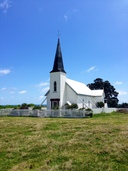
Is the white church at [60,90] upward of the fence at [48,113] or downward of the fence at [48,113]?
upward

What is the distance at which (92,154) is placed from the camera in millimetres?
6234

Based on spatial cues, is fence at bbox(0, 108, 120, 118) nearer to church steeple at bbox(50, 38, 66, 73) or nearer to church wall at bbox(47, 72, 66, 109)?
church wall at bbox(47, 72, 66, 109)

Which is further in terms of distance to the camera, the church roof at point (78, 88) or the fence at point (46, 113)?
the church roof at point (78, 88)

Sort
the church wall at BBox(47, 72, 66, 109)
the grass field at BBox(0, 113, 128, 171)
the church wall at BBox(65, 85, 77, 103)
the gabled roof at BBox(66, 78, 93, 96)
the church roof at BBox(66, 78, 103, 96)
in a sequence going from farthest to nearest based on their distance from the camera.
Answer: the church roof at BBox(66, 78, 103, 96), the gabled roof at BBox(66, 78, 93, 96), the church wall at BBox(65, 85, 77, 103), the church wall at BBox(47, 72, 66, 109), the grass field at BBox(0, 113, 128, 171)

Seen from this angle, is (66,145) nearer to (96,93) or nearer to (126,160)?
(126,160)

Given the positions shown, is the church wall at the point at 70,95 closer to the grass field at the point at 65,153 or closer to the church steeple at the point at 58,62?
the church steeple at the point at 58,62

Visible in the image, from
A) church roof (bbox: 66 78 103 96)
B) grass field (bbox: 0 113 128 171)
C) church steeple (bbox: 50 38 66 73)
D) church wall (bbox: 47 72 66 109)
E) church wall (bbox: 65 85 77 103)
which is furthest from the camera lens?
church roof (bbox: 66 78 103 96)

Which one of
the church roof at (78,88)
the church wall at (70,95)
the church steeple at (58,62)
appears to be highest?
the church steeple at (58,62)

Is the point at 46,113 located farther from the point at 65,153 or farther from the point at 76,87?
the point at 65,153

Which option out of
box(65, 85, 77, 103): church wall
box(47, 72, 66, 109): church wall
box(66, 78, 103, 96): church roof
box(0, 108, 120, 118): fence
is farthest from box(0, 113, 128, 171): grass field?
box(66, 78, 103, 96): church roof

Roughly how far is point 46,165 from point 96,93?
35.0m

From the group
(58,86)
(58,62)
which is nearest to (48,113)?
(58,86)

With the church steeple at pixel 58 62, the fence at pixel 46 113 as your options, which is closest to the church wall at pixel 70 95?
the church steeple at pixel 58 62

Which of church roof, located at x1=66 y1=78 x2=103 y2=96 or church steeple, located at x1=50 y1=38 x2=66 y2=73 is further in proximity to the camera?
church roof, located at x1=66 y1=78 x2=103 y2=96
